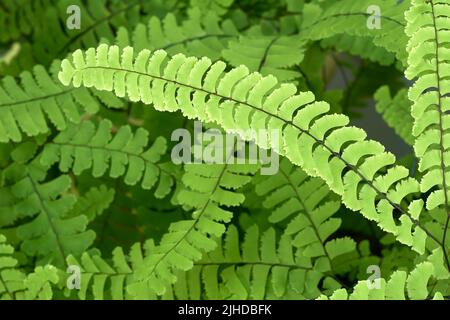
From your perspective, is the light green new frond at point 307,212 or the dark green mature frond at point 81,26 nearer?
the light green new frond at point 307,212

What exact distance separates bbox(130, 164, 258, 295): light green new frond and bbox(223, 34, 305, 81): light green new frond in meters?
0.14

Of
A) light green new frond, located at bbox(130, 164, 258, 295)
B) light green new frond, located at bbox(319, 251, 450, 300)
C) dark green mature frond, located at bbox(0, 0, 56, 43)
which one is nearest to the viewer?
light green new frond, located at bbox(319, 251, 450, 300)

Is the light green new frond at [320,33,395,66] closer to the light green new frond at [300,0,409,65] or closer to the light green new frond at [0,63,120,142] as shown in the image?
the light green new frond at [300,0,409,65]

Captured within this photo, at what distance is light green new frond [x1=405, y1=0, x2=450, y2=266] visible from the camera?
0.62 m

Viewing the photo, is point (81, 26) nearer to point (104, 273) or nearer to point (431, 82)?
point (104, 273)

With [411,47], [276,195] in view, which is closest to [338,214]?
[276,195]

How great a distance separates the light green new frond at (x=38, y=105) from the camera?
86 cm

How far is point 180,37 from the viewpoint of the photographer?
91 cm

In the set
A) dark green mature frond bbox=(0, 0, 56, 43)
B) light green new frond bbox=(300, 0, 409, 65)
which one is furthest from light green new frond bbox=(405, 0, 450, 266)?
dark green mature frond bbox=(0, 0, 56, 43)

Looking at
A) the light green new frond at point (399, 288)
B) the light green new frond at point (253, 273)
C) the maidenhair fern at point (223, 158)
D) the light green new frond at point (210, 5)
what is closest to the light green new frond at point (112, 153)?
the maidenhair fern at point (223, 158)

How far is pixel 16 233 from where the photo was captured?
0.91 metres

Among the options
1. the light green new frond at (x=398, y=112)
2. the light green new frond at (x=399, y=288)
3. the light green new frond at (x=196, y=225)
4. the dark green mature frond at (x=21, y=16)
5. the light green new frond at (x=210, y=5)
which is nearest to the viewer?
the light green new frond at (x=399, y=288)

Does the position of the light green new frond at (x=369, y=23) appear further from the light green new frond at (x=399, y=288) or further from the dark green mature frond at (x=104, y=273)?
the dark green mature frond at (x=104, y=273)
